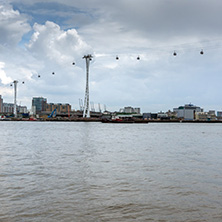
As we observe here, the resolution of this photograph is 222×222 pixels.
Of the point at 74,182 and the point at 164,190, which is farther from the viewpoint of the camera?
the point at 74,182

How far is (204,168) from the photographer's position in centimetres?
1712

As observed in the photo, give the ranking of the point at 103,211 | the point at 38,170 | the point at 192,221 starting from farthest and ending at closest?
the point at 38,170 → the point at 103,211 → the point at 192,221

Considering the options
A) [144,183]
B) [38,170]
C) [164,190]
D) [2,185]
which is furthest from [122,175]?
[2,185]

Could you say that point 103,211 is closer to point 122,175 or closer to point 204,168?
point 122,175

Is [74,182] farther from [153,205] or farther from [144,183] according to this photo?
[153,205]

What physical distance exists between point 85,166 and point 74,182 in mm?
4589

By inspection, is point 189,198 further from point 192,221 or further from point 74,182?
point 74,182

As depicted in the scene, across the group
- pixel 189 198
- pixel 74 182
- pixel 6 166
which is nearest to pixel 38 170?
pixel 6 166

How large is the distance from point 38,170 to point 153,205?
8203mm

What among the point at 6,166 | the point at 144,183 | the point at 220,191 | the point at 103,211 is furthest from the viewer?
the point at 6,166

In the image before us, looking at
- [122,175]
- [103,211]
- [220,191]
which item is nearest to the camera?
[103,211]

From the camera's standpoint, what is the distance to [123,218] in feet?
27.1

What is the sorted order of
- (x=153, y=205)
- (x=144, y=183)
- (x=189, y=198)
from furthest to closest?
(x=144, y=183), (x=189, y=198), (x=153, y=205)

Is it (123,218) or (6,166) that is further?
(6,166)
